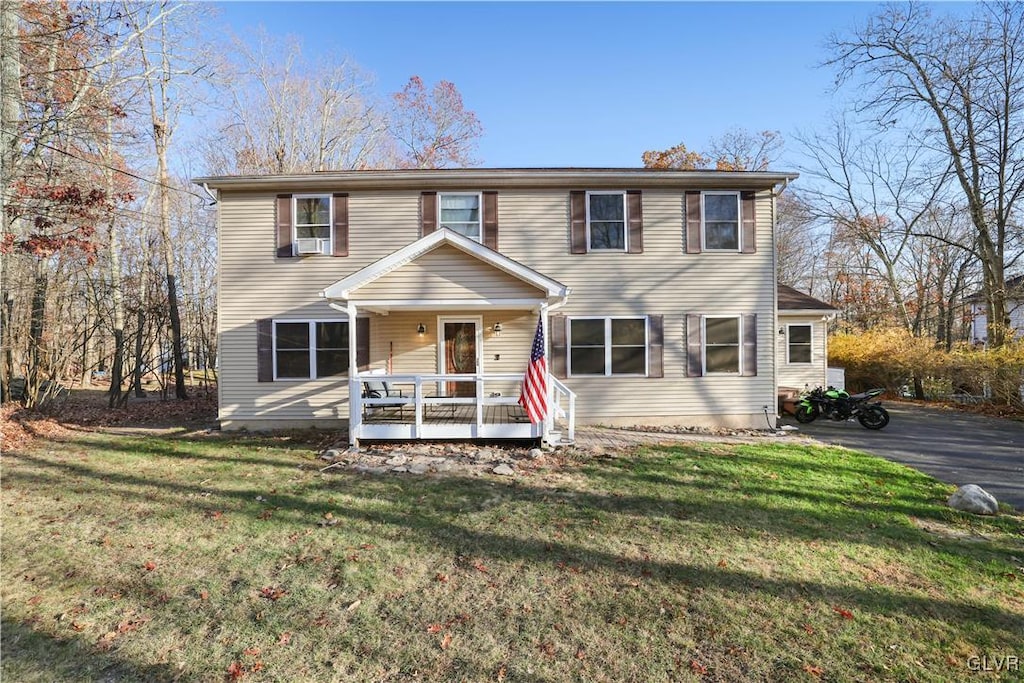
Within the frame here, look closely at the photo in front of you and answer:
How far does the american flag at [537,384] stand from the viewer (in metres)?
7.70

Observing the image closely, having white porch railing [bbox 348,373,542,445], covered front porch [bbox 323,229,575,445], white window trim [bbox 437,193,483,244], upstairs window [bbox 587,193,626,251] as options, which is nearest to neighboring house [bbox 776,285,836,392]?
upstairs window [bbox 587,193,626,251]

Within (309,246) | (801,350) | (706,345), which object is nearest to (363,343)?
(309,246)

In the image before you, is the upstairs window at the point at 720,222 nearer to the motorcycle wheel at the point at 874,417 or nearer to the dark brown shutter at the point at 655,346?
the dark brown shutter at the point at 655,346

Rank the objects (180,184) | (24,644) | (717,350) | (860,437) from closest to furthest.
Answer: (24,644) < (860,437) < (717,350) < (180,184)

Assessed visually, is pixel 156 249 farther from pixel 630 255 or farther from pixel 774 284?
pixel 774 284

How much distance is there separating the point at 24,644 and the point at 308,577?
1.81 m

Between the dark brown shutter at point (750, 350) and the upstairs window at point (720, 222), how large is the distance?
1.70m

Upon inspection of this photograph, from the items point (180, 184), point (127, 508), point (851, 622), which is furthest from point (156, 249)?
point (851, 622)

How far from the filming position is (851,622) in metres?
3.50

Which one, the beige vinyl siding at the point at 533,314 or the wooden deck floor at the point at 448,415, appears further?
the beige vinyl siding at the point at 533,314

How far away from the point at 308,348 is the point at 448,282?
13.5 feet

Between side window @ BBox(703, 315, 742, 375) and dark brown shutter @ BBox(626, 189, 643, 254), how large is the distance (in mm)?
2279

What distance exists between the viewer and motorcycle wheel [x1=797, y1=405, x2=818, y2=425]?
11547 millimetres

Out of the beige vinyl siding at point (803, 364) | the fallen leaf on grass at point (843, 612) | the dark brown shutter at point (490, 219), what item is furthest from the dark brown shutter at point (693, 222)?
the fallen leaf on grass at point (843, 612)
